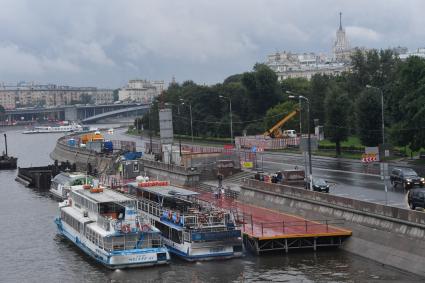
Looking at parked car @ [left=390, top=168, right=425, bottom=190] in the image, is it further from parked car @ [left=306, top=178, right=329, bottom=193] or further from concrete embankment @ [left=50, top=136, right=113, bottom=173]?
concrete embankment @ [left=50, top=136, right=113, bottom=173]

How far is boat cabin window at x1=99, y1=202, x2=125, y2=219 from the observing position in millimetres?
50466

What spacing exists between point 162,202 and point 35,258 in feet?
30.3

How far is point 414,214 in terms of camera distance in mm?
41875

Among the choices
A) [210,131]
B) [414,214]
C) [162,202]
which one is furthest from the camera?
[210,131]

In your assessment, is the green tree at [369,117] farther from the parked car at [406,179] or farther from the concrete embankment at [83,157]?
the concrete embankment at [83,157]

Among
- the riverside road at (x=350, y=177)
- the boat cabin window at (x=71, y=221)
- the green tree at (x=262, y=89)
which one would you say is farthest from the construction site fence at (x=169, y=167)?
the green tree at (x=262, y=89)

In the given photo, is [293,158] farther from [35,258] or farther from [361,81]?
[35,258]

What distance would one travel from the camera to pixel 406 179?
192 ft

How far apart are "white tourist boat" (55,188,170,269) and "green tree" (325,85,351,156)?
49.6 meters

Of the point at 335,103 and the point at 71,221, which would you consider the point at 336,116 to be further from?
the point at 71,221

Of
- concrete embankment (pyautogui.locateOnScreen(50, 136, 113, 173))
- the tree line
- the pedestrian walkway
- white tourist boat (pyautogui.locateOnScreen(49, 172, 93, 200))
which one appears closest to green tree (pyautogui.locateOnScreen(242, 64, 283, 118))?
the tree line

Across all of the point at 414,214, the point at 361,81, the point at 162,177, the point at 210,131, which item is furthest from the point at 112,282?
the point at 210,131

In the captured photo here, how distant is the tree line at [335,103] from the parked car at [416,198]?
1018 inches

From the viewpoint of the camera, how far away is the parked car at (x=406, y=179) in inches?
2281
